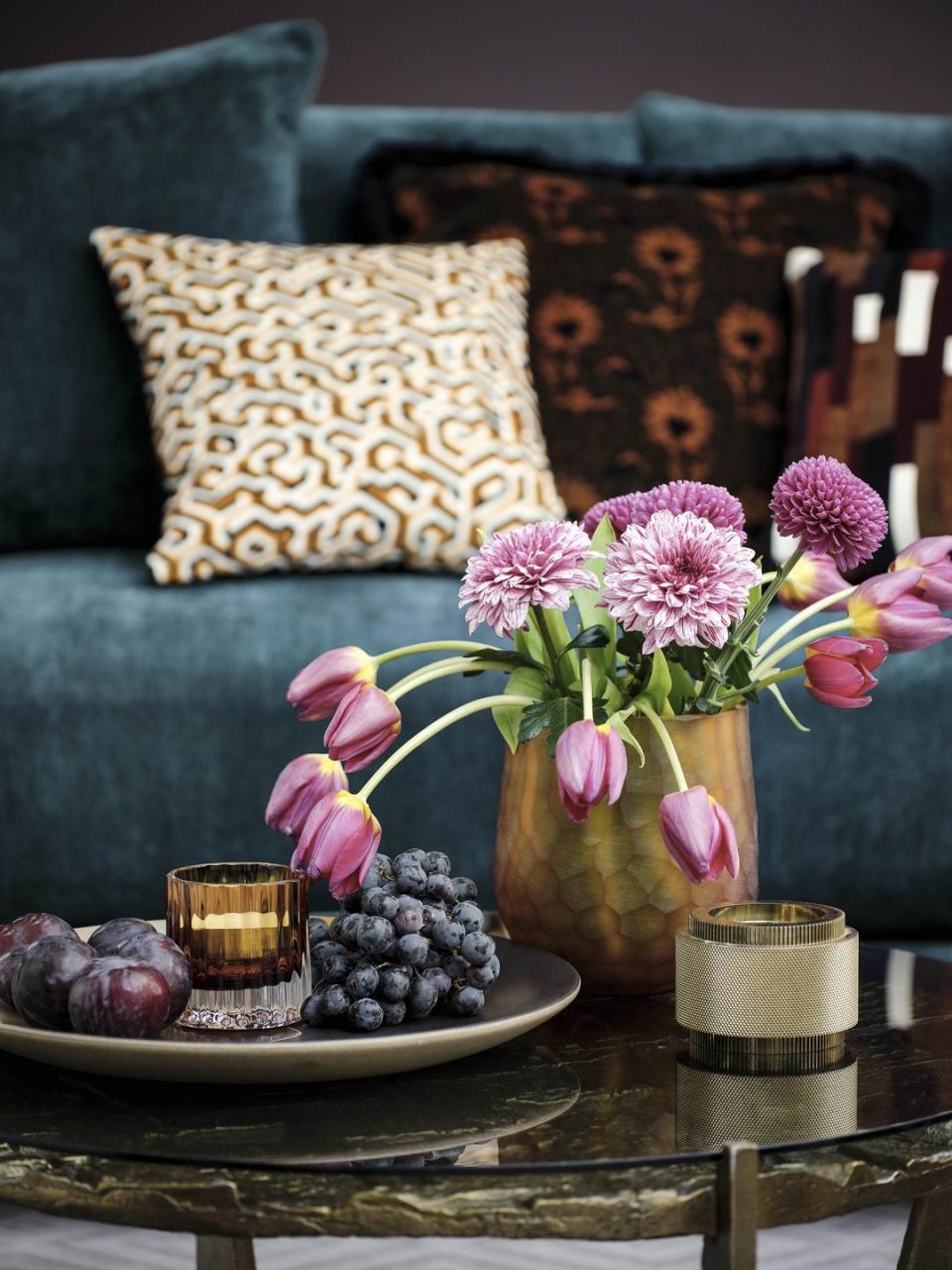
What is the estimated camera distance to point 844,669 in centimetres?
82

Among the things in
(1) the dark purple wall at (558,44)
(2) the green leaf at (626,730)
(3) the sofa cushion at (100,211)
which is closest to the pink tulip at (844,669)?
(2) the green leaf at (626,730)

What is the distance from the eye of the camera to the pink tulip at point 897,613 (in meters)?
0.83

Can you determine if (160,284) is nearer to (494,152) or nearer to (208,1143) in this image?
(494,152)

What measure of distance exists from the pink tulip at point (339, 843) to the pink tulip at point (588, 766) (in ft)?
0.31

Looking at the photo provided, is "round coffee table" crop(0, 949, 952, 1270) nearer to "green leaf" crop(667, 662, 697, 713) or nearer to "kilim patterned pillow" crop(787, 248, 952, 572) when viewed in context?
"green leaf" crop(667, 662, 697, 713)

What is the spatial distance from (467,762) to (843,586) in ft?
2.12

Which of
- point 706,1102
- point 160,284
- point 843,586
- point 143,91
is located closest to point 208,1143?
point 706,1102

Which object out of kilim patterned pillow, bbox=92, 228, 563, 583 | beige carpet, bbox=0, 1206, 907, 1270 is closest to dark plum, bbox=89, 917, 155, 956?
beige carpet, bbox=0, 1206, 907, 1270

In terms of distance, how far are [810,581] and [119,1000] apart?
478 millimetres

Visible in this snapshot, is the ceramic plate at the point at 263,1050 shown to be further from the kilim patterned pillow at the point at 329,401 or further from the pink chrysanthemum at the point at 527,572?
the kilim patterned pillow at the point at 329,401

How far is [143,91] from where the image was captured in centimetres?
202

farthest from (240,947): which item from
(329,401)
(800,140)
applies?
(800,140)

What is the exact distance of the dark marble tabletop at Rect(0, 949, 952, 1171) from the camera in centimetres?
59

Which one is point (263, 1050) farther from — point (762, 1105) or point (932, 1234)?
point (932, 1234)
